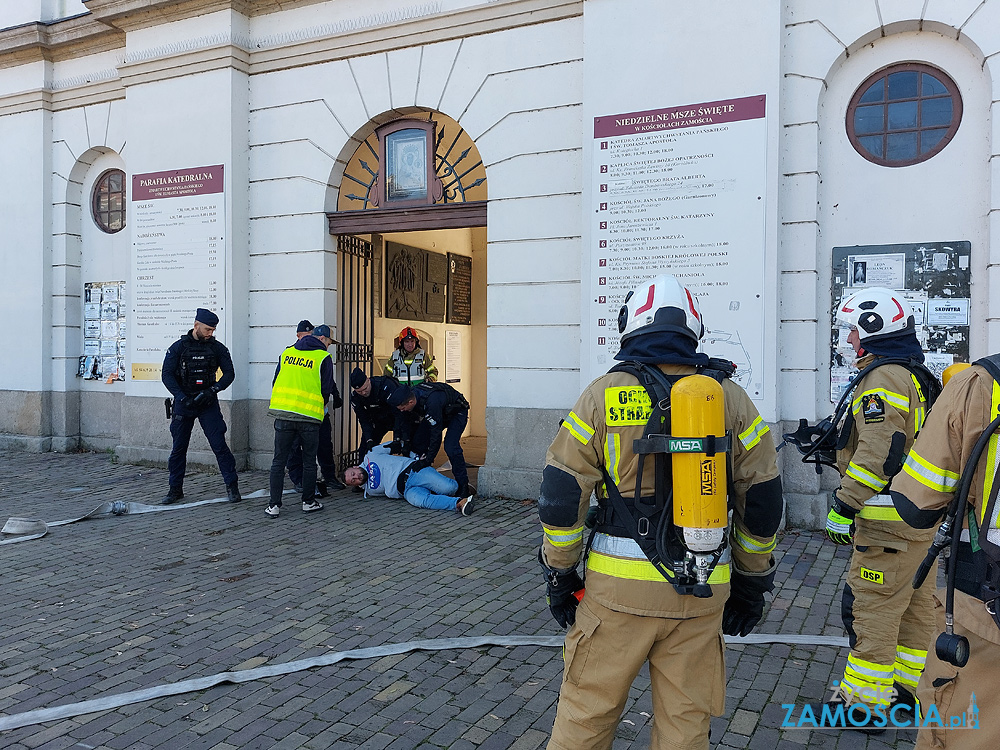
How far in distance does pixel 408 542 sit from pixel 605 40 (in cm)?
518

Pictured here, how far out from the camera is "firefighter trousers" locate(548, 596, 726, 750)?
7.93 feet

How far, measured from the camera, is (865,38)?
22.2 feet

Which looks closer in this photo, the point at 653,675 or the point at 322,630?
the point at 653,675

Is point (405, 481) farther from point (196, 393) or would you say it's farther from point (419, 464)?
point (196, 393)

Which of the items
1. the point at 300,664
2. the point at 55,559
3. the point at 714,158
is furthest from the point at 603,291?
the point at 55,559

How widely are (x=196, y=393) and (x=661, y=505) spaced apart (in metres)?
6.84

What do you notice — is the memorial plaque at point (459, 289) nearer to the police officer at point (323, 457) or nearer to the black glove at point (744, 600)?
the police officer at point (323, 457)

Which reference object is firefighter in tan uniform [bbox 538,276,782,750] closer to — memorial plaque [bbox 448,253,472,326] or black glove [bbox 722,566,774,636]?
black glove [bbox 722,566,774,636]

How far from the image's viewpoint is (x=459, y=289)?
43.5ft

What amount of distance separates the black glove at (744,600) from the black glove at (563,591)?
0.54 m

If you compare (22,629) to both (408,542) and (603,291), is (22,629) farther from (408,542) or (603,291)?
(603,291)

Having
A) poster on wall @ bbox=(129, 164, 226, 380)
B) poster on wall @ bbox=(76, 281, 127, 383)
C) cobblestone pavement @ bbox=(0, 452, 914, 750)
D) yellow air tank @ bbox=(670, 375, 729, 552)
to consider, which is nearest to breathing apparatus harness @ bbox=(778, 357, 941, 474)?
cobblestone pavement @ bbox=(0, 452, 914, 750)

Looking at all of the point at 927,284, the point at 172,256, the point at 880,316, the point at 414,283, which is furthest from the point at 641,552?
the point at 414,283
